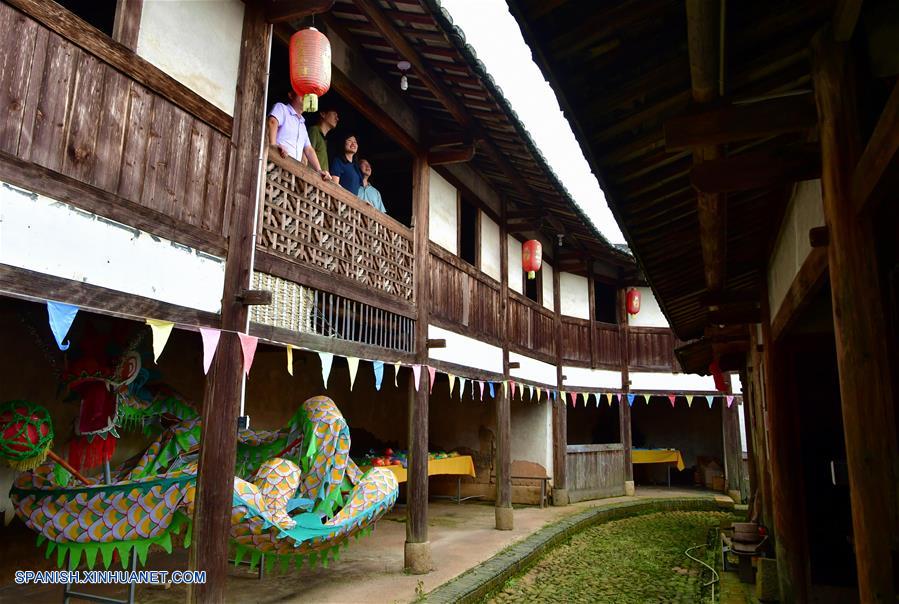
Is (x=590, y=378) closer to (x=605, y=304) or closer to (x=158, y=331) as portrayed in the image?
(x=605, y=304)

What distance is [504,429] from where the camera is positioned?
11.4 meters

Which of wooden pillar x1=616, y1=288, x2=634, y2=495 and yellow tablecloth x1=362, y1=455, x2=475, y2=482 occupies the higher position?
wooden pillar x1=616, y1=288, x2=634, y2=495

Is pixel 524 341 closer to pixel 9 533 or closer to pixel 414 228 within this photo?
pixel 414 228

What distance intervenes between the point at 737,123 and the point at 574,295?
14030 millimetres

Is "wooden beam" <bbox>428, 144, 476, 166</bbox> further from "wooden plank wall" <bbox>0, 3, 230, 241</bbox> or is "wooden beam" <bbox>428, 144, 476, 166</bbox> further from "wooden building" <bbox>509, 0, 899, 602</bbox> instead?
"wooden building" <bbox>509, 0, 899, 602</bbox>

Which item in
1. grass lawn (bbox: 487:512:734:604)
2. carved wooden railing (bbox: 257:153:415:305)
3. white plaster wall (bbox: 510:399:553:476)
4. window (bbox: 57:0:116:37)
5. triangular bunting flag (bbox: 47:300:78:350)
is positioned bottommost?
grass lawn (bbox: 487:512:734:604)

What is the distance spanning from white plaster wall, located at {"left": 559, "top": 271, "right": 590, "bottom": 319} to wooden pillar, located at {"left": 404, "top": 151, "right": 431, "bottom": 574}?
8.17 m

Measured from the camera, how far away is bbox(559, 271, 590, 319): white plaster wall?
16328 millimetres

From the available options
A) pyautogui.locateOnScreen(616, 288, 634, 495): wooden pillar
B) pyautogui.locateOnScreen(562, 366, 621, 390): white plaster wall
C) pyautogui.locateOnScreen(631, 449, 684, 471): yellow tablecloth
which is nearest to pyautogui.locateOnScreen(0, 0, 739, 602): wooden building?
pyautogui.locateOnScreen(562, 366, 621, 390): white plaster wall

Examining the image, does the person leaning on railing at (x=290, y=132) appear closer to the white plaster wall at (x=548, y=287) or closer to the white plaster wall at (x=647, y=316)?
the white plaster wall at (x=548, y=287)

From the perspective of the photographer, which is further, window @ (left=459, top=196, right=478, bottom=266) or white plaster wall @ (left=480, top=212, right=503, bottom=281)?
window @ (left=459, top=196, right=478, bottom=266)

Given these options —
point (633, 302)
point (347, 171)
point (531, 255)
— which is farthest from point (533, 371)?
point (347, 171)

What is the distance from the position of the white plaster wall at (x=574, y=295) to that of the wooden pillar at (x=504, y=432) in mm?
4361

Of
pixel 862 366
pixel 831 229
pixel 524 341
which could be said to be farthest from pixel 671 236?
pixel 524 341
